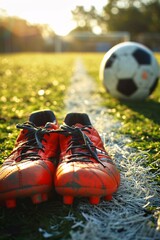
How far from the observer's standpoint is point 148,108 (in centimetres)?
443

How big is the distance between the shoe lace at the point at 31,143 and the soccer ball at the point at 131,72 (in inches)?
107

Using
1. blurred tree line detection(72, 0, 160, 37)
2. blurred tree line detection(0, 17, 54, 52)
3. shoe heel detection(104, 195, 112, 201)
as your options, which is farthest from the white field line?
blurred tree line detection(72, 0, 160, 37)

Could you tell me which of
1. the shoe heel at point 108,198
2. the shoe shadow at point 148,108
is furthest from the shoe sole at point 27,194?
the shoe shadow at point 148,108

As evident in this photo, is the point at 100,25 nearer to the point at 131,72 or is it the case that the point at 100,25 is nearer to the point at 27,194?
the point at 131,72

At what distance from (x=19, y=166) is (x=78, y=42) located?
47.4m

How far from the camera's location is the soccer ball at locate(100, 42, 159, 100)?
15.1 ft

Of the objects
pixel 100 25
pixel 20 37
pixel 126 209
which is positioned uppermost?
pixel 100 25

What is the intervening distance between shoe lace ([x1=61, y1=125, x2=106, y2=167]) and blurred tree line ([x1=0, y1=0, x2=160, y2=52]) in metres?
40.8

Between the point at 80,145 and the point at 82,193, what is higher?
the point at 80,145

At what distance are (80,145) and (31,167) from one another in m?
0.40

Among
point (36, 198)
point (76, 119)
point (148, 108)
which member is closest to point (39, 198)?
point (36, 198)

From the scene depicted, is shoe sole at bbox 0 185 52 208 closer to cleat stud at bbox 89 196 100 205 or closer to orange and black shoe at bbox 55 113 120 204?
orange and black shoe at bbox 55 113 120 204

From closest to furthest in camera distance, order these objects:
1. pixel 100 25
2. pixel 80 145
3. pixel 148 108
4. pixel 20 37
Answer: pixel 80 145 < pixel 148 108 < pixel 20 37 < pixel 100 25

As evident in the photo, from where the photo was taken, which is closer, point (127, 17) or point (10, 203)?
point (10, 203)
